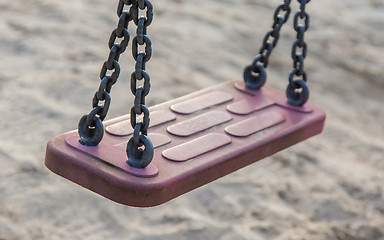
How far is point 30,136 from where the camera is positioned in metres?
3.14

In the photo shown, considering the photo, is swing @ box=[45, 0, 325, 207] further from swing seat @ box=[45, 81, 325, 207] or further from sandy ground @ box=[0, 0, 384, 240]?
sandy ground @ box=[0, 0, 384, 240]

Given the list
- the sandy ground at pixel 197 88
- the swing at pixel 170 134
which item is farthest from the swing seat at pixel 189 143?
the sandy ground at pixel 197 88

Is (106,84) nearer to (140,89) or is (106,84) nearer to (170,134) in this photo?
(140,89)

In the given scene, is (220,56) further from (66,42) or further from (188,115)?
(188,115)

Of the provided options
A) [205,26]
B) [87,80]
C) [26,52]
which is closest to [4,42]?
[26,52]

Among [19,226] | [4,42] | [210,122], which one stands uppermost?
[210,122]

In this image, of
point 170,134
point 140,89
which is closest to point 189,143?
point 170,134

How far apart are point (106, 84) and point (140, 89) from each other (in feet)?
0.29

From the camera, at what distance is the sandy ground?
9.07 feet

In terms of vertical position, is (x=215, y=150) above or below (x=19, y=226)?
above

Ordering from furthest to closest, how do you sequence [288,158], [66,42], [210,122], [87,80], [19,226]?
[66,42]
[87,80]
[288,158]
[19,226]
[210,122]

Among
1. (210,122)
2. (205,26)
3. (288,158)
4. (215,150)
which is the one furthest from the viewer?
(205,26)

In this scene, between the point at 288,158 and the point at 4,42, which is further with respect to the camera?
the point at 4,42

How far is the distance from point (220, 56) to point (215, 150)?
2.41m
